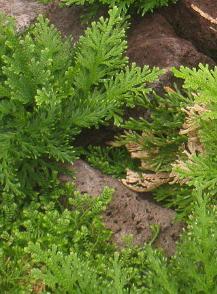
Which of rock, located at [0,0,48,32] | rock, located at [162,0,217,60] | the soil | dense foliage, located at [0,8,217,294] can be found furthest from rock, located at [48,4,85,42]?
rock, located at [162,0,217,60]

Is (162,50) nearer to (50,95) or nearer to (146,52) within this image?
(146,52)

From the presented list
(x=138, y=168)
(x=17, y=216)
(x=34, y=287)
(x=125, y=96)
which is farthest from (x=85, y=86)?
(x=34, y=287)

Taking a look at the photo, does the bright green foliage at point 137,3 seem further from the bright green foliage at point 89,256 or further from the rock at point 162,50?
the bright green foliage at point 89,256

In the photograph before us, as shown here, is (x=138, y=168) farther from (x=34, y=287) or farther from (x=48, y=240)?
(x=34, y=287)

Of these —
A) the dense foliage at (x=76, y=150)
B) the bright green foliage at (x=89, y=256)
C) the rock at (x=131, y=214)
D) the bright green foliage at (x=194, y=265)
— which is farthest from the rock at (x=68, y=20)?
the bright green foliage at (x=194, y=265)

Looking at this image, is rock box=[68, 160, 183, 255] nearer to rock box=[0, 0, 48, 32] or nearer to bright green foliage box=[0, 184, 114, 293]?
bright green foliage box=[0, 184, 114, 293]

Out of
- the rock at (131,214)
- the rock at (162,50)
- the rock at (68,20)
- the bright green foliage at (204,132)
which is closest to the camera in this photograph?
the bright green foliage at (204,132)

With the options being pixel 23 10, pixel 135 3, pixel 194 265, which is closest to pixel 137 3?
pixel 135 3
